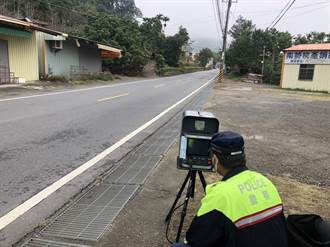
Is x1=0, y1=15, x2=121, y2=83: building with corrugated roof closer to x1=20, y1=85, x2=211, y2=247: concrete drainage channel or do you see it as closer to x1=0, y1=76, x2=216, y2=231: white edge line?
x1=0, y1=76, x2=216, y2=231: white edge line

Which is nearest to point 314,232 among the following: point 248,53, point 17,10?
point 17,10

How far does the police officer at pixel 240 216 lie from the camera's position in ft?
6.55

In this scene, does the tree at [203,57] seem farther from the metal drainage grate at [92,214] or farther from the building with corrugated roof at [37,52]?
the metal drainage grate at [92,214]

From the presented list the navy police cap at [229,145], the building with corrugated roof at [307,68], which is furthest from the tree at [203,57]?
the navy police cap at [229,145]

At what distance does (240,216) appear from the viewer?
200 centimetres

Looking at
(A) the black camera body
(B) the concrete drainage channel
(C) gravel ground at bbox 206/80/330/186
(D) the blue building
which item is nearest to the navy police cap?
(A) the black camera body

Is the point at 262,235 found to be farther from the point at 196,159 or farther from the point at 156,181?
the point at 156,181

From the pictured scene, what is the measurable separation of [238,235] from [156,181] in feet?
10.6

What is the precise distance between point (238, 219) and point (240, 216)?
0.07 feet

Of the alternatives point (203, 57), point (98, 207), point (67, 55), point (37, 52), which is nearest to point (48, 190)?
point (98, 207)

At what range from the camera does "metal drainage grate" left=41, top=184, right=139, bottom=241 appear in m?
3.65

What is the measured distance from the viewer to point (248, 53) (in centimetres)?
5069

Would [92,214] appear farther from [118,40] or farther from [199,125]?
[118,40]

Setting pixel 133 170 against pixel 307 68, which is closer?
pixel 133 170
